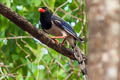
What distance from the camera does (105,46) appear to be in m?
1.65

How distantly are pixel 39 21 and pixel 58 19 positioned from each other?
447mm

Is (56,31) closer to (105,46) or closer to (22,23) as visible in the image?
(22,23)

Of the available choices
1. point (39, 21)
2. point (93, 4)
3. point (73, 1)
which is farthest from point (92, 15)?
point (39, 21)

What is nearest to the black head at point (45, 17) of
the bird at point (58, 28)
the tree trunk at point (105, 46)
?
the bird at point (58, 28)

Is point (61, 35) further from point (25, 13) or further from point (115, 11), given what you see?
point (115, 11)

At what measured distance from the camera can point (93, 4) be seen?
1.73 metres

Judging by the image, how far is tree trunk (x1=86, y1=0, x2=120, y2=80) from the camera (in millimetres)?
1636

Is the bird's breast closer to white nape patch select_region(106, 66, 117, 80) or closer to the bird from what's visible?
the bird

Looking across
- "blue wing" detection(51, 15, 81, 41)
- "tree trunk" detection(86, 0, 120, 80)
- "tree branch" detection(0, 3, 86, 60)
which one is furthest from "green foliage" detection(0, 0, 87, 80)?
"tree trunk" detection(86, 0, 120, 80)

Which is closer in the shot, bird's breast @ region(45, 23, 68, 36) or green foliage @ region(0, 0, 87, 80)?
green foliage @ region(0, 0, 87, 80)

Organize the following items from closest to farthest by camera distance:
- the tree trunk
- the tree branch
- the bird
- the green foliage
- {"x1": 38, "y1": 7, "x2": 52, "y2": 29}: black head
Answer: the tree trunk
the tree branch
the green foliage
the bird
{"x1": 38, "y1": 7, "x2": 52, "y2": 29}: black head

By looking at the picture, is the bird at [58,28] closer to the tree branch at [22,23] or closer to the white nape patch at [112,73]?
the tree branch at [22,23]

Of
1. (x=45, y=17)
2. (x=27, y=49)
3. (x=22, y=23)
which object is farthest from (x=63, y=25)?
(x=22, y=23)

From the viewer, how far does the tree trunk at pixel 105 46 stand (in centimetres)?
164
